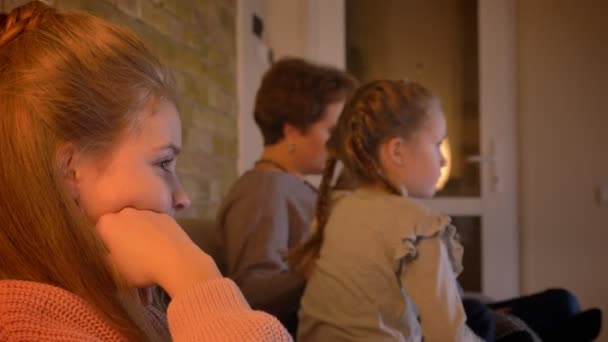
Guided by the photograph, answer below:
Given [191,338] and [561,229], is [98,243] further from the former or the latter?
[561,229]

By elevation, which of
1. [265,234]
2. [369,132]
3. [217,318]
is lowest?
[265,234]

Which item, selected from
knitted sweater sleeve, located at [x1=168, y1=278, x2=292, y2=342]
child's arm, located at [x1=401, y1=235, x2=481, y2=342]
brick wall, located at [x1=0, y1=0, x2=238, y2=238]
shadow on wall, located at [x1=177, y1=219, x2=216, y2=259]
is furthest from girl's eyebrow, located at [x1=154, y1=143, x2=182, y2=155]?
brick wall, located at [x1=0, y1=0, x2=238, y2=238]

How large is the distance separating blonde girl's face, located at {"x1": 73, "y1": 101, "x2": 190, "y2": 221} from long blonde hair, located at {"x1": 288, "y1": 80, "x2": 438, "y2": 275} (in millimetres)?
928

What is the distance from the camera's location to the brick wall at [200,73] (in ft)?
6.95

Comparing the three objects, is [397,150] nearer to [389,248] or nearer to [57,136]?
[389,248]

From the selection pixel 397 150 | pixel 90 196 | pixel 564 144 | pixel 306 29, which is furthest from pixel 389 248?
pixel 564 144

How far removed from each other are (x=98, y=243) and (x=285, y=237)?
116cm

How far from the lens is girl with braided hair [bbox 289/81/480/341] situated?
140 centimetres

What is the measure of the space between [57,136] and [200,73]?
1889 mm

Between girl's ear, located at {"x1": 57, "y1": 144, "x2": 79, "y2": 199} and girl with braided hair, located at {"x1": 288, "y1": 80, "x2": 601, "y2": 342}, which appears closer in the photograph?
girl's ear, located at {"x1": 57, "y1": 144, "x2": 79, "y2": 199}

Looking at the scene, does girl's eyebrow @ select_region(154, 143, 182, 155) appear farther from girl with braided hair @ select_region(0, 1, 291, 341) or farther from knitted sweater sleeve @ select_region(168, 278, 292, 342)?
knitted sweater sleeve @ select_region(168, 278, 292, 342)

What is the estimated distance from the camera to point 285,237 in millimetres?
1857

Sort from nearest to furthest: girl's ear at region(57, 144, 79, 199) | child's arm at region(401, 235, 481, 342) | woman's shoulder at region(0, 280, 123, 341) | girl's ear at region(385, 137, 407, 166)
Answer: woman's shoulder at region(0, 280, 123, 341) → girl's ear at region(57, 144, 79, 199) → child's arm at region(401, 235, 481, 342) → girl's ear at region(385, 137, 407, 166)

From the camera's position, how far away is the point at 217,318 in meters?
0.62
